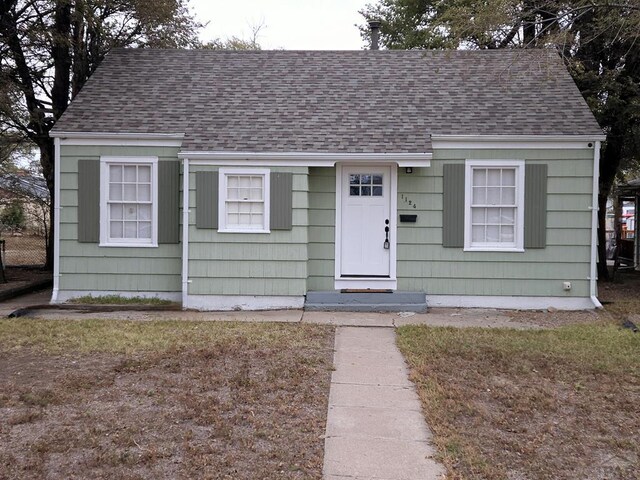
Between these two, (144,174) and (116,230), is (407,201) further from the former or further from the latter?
(116,230)

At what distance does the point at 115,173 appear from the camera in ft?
32.8

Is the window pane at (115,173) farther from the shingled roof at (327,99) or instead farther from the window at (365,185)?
the window at (365,185)

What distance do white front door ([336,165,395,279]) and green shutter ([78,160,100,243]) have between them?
4273 millimetres

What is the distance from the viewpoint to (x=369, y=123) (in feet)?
33.2

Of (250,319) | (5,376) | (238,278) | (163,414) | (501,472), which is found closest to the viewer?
(501,472)

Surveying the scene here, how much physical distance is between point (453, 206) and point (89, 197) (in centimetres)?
636

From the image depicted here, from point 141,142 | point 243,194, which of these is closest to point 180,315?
point 243,194

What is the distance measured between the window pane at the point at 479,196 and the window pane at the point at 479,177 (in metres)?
0.07

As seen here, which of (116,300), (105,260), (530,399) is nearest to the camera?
(530,399)

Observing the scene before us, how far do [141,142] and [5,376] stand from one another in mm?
5259

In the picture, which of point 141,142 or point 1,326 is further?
point 141,142

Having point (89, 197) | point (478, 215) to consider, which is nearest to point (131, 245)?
point (89, 197)

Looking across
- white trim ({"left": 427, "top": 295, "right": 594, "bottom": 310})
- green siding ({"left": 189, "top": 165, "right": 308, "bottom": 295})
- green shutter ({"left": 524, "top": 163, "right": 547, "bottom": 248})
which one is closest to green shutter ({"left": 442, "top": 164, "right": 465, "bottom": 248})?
A: white trim ({"left": 427, "top": 295, "right": 594, "bottom": 310})

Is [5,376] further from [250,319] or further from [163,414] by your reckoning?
[250,319]
